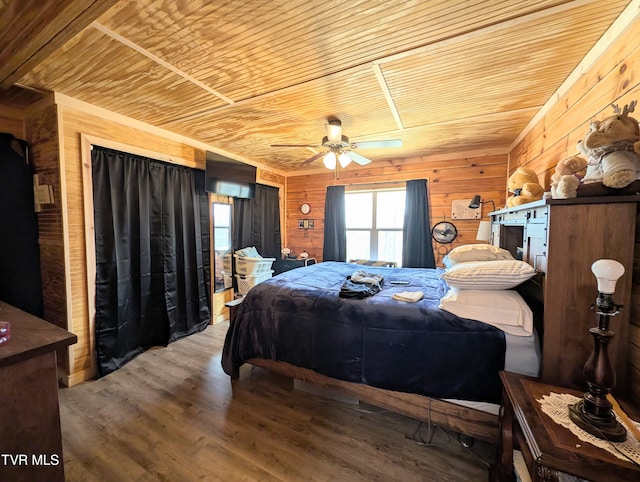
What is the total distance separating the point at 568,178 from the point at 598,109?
75cm

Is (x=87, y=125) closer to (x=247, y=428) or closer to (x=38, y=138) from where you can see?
(x=38, y=138)

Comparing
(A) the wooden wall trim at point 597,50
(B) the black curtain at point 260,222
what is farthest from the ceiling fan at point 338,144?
(B) the black curtain at point 260,222

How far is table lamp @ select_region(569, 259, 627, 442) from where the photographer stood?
34.7 inches

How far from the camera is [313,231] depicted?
4.84 metres

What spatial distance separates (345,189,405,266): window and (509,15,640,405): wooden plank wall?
6.80ft

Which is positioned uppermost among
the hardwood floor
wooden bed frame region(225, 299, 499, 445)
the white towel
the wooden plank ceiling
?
the wooden plank ceiling

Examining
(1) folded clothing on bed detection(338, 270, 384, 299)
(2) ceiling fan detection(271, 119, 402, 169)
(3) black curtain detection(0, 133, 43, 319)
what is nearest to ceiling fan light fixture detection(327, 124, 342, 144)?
(2) ceiling fan detection(271, 119, 402, 169)

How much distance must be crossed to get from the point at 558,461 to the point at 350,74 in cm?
215

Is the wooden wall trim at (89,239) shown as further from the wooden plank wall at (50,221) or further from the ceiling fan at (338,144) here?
the ceiling fan at (338,144)

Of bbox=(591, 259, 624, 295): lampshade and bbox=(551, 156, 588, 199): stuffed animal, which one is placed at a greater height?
bbox=(551, 156, 588, 199): stuffed animal

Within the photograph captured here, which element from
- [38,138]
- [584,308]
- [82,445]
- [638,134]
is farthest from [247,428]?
[38,138]

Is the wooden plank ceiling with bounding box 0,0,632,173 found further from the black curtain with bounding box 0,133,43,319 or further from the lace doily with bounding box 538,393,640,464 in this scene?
the lace doily with bounding box 538,393,640,464

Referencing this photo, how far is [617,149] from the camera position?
113 cm

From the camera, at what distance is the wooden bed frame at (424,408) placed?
1.49m
